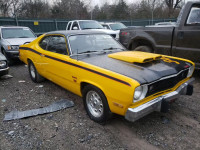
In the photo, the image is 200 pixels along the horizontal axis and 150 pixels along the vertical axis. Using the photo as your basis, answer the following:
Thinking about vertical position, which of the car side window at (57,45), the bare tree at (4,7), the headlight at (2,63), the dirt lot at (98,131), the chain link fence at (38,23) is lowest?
the dirt lot at (98,131)

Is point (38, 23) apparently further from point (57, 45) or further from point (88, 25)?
point (57, 45)

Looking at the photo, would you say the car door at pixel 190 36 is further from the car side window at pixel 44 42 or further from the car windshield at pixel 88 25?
the car windshield at pixel 88 25

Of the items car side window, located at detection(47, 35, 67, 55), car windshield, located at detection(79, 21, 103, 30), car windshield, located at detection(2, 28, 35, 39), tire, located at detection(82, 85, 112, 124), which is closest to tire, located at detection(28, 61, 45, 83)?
car side window, located at detection(47, 35, 67, 55)

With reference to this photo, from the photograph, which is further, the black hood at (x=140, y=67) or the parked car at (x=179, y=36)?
the parked car at (x=179, y=36)

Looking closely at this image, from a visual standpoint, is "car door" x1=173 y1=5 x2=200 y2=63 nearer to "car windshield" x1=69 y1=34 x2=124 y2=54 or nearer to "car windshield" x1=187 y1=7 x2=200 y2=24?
"car windshield" x1=187 y1=7 x2=200 y2=24

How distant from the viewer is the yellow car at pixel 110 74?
92.6 inches

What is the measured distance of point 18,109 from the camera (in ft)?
11.6

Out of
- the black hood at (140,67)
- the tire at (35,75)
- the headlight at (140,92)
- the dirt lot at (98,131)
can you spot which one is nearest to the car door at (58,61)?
the black hood at (140,67)

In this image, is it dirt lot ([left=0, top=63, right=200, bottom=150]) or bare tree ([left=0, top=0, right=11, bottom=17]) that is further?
bare tree ([left=0, top=0, right=11, bottom=17])

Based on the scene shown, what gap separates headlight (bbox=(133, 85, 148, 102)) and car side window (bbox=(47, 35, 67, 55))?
5.93 feet

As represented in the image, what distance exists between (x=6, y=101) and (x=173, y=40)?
4.61 metres

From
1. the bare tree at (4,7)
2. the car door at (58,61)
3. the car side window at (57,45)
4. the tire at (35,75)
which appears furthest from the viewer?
the bare tree at (4,7)

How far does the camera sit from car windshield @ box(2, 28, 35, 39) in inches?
299

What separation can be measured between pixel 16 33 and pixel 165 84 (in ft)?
24.5
